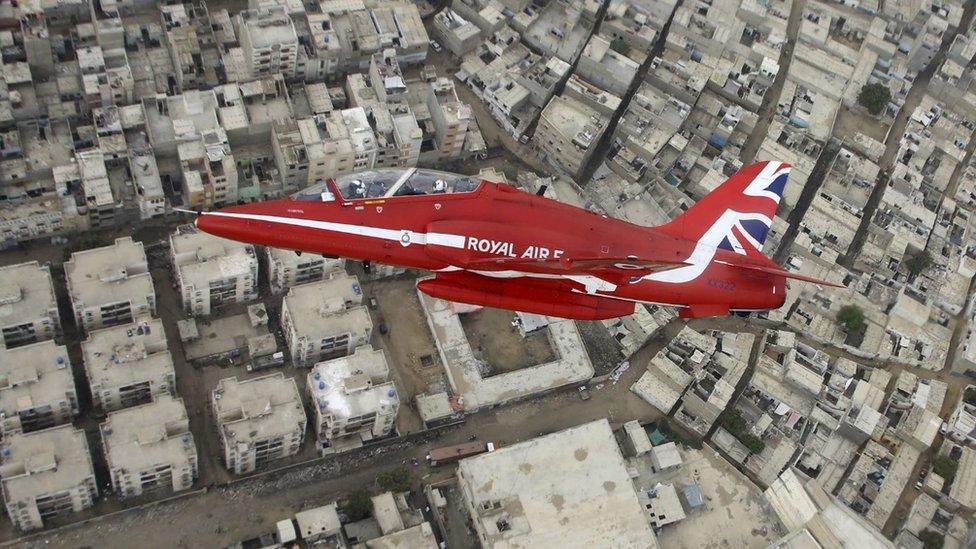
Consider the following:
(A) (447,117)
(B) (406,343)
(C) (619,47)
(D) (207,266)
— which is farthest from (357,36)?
(B) (406,343)

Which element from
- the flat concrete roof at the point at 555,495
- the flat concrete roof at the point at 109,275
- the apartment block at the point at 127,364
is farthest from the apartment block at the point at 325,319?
the flat concrete roof at the point at 555,495

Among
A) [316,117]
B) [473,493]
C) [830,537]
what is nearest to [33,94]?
[316,117]

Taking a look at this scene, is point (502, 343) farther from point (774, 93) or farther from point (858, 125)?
point (858, 125)

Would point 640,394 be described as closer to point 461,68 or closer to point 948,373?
point 948,373

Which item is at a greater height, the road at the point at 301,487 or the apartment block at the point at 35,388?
the apartment block at the point at 35,388

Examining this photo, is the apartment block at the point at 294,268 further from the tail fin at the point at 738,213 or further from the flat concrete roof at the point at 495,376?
the tail fin at the point at 738,213

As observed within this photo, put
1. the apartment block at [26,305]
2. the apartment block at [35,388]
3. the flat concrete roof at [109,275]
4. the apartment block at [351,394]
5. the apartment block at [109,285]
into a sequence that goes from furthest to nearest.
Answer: the flat concrete roof at [109,275] → the apartment block at [109,285] → the apartment block at [351,394] → the apartment block at [26,305] → the apartment block at [35,388]

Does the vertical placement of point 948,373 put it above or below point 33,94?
below

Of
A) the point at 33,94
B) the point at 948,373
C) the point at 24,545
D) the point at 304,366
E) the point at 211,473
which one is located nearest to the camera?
the point at 24,545
